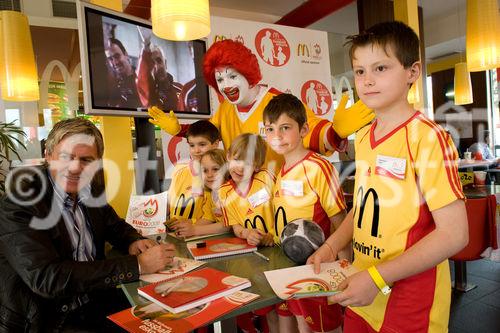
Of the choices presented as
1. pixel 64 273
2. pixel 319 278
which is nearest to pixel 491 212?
pixel 319 278

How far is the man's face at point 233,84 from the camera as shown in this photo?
8.18 ft

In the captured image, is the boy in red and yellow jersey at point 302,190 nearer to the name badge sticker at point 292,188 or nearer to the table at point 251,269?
the name badge sticker at point 292,188

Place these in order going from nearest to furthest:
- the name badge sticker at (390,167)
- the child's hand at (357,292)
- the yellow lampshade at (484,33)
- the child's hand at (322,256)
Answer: the child's hand at (357,292)
the name badge sticker at (390,167)
the child's hand at (322,256)
the yellow lampshade at (484,33)

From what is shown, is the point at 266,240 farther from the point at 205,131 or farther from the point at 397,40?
the point at 205,131

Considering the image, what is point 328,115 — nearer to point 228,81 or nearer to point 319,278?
point 228,81

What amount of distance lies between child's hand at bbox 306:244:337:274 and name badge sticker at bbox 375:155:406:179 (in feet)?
1.16

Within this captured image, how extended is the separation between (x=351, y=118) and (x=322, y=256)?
928 mm

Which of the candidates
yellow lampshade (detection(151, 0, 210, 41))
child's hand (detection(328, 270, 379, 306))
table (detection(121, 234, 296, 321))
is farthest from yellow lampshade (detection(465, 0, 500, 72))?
child's hand (detection(328, 270, 379, 306))

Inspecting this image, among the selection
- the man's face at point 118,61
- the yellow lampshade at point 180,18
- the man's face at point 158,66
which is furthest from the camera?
the man's face at point 158,66

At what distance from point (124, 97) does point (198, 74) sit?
30.9 inches

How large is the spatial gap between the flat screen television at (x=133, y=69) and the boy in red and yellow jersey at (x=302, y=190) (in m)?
1.26

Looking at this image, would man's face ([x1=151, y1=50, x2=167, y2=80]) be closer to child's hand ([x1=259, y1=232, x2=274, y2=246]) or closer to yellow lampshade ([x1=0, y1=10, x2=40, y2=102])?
yellow lampshade ([x1=0, y1=10, x2=40, y2=102])

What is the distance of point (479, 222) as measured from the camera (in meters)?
2.71

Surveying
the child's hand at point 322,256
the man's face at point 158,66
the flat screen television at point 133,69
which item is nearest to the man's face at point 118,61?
the flat screen television at point 133,69
